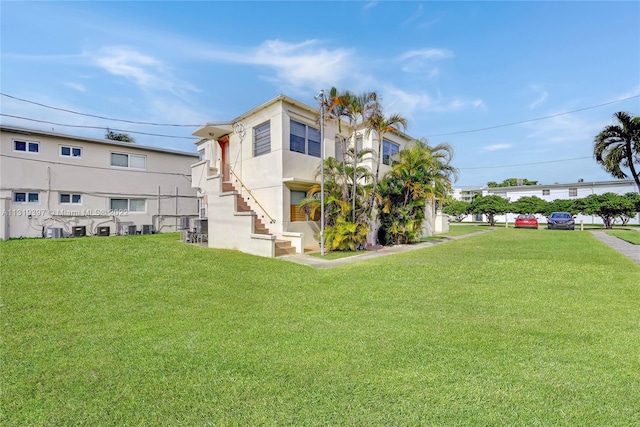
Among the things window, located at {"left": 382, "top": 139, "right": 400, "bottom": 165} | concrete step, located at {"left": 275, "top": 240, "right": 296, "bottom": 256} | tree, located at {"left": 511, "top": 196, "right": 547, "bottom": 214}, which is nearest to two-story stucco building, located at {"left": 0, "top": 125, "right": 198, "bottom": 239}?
concrete step, located at {"left": 275, "top": 240, "right": 296, "bottom": 256}

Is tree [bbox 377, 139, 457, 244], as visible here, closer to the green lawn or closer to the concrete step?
the concrete step

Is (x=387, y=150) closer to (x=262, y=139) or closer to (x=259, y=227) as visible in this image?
(x=262, y=139)

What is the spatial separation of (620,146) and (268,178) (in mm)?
16021

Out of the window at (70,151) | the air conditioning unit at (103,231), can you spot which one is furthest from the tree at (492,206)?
the window at (70,151)

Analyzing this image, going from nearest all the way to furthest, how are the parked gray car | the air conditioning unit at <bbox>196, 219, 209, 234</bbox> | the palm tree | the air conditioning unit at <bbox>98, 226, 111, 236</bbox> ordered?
the palm tree
the air conditioning unit at <bbox>196, 219, 209, 234</bbox>
the air conditioning unit at <bbox>98, 226, 111, 236</bbox>
the parked gray car

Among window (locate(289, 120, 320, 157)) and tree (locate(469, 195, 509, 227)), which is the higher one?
window (locate(289, 120, 320, 157))

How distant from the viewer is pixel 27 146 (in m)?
16.5

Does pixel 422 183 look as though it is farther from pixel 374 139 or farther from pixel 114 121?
pixel 114 121

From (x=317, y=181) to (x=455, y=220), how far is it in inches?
1663

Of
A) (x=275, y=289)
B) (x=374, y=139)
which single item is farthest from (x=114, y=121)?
(x=275, y=289)

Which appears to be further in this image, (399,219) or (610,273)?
(399,219)

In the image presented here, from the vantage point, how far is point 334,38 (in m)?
14.3

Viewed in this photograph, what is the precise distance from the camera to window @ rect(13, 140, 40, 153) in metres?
16.2

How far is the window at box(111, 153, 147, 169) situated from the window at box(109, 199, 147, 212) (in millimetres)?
2315
